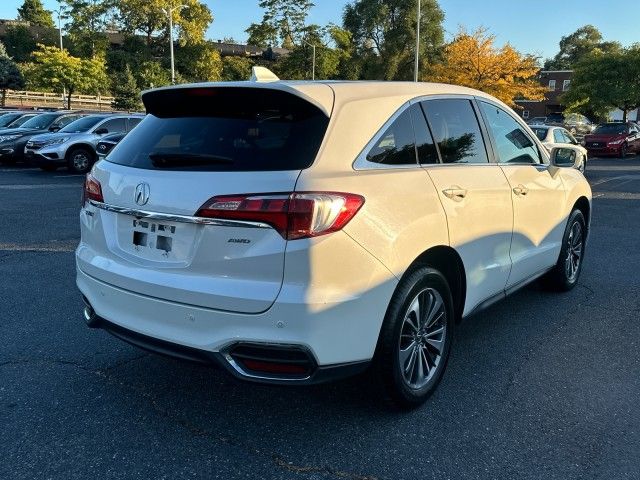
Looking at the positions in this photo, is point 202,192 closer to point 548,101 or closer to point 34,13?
point 548,101

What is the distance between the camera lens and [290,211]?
250 centimetres

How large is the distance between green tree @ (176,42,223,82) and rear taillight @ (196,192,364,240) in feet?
206

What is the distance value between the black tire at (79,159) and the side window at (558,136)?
42.5ft

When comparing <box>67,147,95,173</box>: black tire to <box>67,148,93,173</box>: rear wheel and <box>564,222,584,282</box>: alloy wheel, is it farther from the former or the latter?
<box>564,222,584,282</box>: alloy wheel

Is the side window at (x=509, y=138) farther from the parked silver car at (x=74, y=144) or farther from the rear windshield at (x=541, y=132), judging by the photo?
the parked silver car at (x=74, y=144)

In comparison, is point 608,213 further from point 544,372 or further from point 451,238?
point 451,238

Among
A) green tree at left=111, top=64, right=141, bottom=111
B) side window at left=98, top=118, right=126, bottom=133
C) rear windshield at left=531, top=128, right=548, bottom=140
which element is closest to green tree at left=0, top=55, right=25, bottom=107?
green tree at left=111, top=64, right=141, bottom=111

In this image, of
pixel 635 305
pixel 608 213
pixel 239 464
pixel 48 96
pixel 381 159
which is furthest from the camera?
pixel 48 96

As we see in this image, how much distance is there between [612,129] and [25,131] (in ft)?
81.7

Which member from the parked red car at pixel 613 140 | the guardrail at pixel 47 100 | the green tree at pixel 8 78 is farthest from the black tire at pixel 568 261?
the green tree at pixel 8 78

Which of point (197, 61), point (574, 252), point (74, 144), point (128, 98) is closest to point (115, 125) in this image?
point (74, 144)

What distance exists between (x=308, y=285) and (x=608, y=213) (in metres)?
9.63

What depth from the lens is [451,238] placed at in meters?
3.25

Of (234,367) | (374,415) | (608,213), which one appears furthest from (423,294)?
(608,213)
